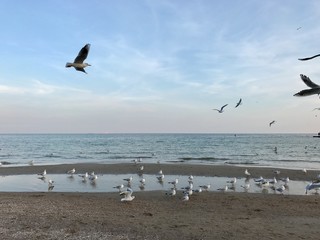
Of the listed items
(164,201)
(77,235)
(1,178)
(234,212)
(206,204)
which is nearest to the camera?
(77,235)

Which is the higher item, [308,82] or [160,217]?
[308,82]

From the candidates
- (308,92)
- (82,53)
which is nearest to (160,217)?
(82,53)

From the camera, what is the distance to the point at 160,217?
463 inches

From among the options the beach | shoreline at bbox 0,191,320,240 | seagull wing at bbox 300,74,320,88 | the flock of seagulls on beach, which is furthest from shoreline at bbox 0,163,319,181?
seagull wing at bbox 300,74,320,88

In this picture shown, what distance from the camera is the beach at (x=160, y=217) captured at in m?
9.72

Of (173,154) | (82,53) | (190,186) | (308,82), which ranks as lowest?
(190,186)

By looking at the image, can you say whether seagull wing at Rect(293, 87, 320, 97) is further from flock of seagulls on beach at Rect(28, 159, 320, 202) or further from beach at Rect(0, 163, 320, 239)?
flock of seagulls on beach at Rect(28, 159, 320, 202)

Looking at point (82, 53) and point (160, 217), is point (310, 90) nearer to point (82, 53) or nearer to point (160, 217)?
point (82, 53)

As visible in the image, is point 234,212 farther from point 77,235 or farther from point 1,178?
point 1,178

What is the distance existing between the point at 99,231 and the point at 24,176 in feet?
56.9

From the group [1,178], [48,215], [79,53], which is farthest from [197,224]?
[1,178]

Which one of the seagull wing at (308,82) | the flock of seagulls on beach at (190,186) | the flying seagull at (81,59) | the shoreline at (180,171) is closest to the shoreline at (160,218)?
the flock of seagulls on beach at (190,186)

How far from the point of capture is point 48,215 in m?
11.6

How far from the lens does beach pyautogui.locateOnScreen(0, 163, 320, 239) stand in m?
9.72
